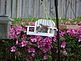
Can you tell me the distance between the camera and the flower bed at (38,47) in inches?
165

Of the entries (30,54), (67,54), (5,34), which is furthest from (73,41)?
(5,34)

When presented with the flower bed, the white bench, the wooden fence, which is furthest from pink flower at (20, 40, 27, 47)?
the wooden fence

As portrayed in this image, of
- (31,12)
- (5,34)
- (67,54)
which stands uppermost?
(31,12)

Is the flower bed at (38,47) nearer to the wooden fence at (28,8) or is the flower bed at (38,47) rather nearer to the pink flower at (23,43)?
the pink flower at (23,43)

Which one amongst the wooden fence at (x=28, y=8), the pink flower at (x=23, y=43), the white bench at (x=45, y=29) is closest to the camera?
the white bench at (x=45, y=29)

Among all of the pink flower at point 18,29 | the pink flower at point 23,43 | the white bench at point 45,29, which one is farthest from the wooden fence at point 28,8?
the white bench at point 45,29

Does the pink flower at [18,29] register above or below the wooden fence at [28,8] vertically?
below

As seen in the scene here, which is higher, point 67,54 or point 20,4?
point 20,4

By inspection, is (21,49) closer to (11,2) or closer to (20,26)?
(20,26)

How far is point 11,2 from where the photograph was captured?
6551mm

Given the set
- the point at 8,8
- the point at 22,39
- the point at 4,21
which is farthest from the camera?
the point at 8,8

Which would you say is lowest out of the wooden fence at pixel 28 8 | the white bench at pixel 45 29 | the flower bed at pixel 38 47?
the flower bed at pixel 38 47

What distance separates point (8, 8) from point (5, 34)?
2.89m

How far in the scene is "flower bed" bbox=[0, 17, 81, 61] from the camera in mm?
4203
